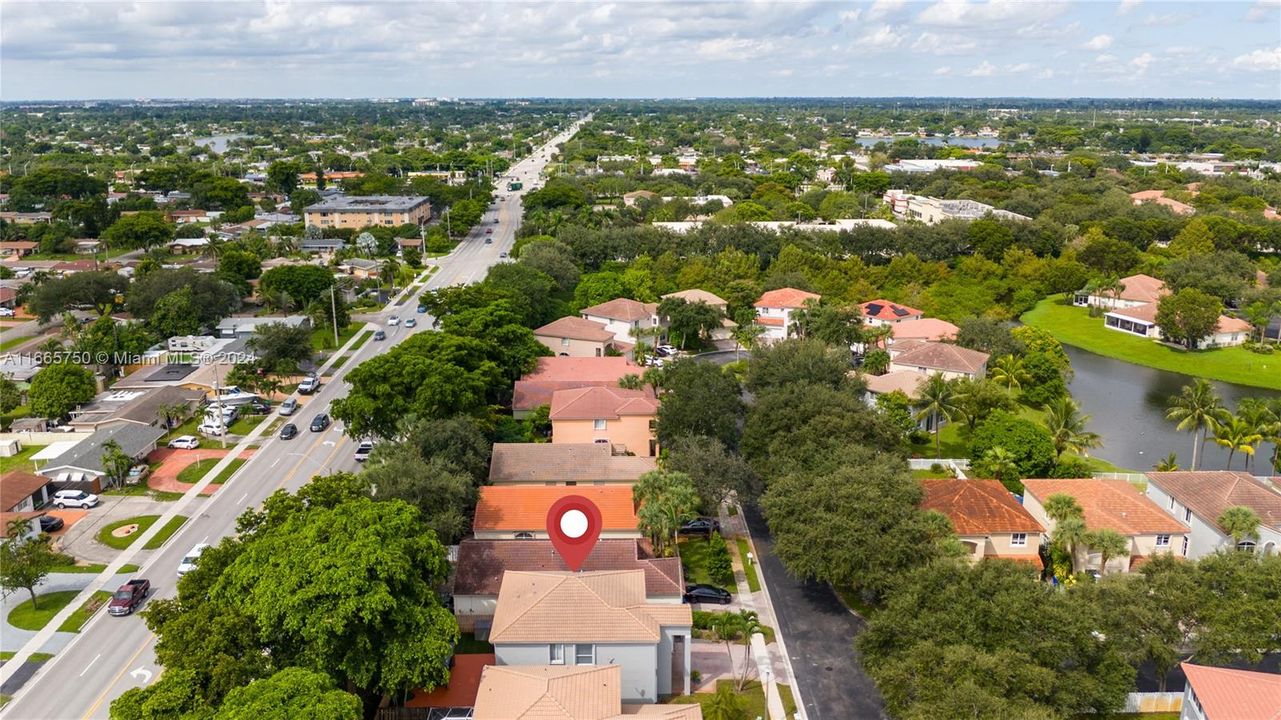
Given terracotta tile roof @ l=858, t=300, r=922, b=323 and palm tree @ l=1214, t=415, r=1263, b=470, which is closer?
palm tree @ l=1214, t=415, r=1263, b=470

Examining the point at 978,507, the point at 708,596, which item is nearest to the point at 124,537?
the point at 708,596

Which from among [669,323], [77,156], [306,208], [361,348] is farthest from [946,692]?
[77,156]

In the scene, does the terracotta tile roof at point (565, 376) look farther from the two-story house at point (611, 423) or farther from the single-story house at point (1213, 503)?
the single-story house at point (1213, 503)

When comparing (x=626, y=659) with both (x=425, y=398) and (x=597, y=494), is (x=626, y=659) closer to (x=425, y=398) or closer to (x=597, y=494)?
(x=597, y=494)

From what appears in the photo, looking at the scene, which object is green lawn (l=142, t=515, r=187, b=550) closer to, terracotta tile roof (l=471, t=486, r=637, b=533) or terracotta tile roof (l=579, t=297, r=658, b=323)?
terracotta tile roof (l=471, t=486, r=637, b=533)

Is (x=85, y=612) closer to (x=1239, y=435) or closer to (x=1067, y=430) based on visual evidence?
(x=1067, y=430)

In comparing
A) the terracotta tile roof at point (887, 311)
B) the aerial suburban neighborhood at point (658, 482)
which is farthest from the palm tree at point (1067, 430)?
the terracotta tile roof at point (887, 311)

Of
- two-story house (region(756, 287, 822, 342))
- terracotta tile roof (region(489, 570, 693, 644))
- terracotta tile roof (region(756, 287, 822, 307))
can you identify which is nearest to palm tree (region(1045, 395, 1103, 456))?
terracotta tile roof (region(489, 570, 693, 644))
